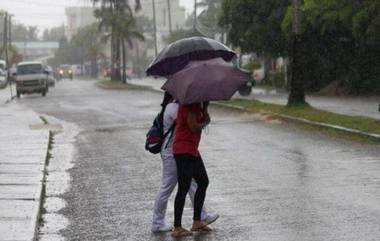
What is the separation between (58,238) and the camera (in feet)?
28.5

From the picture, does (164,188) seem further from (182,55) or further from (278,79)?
(278,79)

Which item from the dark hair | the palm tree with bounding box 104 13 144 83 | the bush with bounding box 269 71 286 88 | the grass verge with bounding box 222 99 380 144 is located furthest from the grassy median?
the palm tree with bounding box 104 13 144 83

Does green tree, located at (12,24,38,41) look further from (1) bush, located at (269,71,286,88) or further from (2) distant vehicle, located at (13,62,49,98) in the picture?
(1) bush, located at (269,71,286,88)

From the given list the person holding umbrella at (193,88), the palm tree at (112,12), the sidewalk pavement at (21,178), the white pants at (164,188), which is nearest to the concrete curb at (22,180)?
the sidewalk pavement at (21,178)

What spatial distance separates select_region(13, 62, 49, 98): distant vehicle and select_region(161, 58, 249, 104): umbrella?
A: 41252 mm

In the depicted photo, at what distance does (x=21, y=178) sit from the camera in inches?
498

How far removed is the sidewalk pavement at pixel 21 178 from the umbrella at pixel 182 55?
2.11 metres

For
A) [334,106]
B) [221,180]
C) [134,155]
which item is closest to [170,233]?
[221,180]

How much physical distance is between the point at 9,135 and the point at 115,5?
187ft

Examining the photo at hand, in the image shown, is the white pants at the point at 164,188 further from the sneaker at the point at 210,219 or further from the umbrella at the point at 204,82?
the umbrella at the point at 204,82

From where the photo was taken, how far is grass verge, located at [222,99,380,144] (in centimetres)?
Answer: 1869

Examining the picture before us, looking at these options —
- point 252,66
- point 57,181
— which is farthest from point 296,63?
point 252,66

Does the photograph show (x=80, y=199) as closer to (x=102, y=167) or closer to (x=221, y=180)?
(x=221, y=180)

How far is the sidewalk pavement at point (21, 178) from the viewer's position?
8.93 m
